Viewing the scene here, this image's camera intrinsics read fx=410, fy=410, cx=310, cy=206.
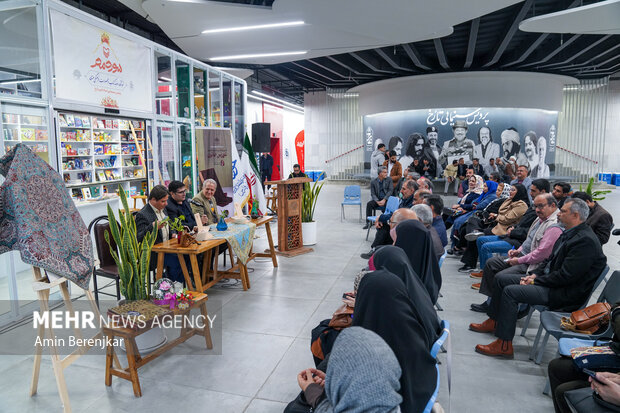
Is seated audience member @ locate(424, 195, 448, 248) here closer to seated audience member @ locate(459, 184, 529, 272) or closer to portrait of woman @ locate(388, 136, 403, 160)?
seated audience member @ locate(459, 184, 529, 272)

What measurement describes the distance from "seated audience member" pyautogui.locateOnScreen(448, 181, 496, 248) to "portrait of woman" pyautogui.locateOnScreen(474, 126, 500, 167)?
919 centimetres

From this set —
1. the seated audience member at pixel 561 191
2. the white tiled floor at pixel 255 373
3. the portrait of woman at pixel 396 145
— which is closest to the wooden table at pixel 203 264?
the white tiled floor at pixel 255 373

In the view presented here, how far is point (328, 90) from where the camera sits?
63.7 ft

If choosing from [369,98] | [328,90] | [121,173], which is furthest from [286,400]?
[328,90]

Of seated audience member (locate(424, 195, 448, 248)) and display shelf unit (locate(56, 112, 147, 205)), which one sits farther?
display shelf unit (locate(56, 112, 147, 205))

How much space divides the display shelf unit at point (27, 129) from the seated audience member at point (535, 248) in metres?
4.55

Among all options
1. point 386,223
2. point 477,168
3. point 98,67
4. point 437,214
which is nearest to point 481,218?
point 386,223

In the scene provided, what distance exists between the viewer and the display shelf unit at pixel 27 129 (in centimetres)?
391

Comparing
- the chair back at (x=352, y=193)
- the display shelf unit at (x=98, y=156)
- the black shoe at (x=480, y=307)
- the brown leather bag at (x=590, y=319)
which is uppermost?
the display shelf unit at (x=98, y=156)

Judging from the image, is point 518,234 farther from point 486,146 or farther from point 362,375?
point 486,146

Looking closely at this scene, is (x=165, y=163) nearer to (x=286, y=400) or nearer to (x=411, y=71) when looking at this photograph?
(x=286, y=400)

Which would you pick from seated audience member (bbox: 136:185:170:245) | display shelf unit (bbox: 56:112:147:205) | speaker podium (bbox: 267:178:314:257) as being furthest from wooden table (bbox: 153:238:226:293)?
display shelf unit (bbox: 56:112:147:205)

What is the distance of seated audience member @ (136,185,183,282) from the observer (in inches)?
156

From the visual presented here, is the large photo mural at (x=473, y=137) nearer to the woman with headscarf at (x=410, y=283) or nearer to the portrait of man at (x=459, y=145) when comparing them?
the portrait of man at (x=459, y=145)
